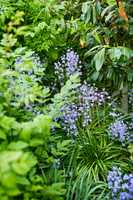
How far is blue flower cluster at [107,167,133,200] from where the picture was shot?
8.02 feet

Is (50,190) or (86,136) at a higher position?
(50,190)

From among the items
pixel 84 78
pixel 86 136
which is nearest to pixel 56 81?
pixel 84 78

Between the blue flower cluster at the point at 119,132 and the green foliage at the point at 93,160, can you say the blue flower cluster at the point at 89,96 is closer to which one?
the green foliage at the point at 93,160

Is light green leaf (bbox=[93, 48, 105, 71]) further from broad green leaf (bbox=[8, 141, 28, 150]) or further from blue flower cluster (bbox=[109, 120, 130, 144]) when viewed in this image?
broad green leaf (bbox=[8, 141, 28, 150])

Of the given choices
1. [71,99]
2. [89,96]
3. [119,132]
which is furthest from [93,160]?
[71,99]

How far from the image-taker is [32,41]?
3891 millimetres

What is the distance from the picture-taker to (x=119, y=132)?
3076 millimetres

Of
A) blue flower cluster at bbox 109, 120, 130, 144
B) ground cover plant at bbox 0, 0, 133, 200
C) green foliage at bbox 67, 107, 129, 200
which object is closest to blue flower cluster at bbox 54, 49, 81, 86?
ground cover plant at bbox 0, 0, 133, 200

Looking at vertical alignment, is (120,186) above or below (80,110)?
below

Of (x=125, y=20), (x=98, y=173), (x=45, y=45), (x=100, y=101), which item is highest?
(x=125, y=20)

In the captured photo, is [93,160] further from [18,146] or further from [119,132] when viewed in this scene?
[18,146]

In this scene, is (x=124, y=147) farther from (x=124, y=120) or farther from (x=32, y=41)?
(x=32, y=41)

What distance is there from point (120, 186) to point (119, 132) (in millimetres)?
611

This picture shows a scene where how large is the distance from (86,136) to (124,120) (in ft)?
1.23
